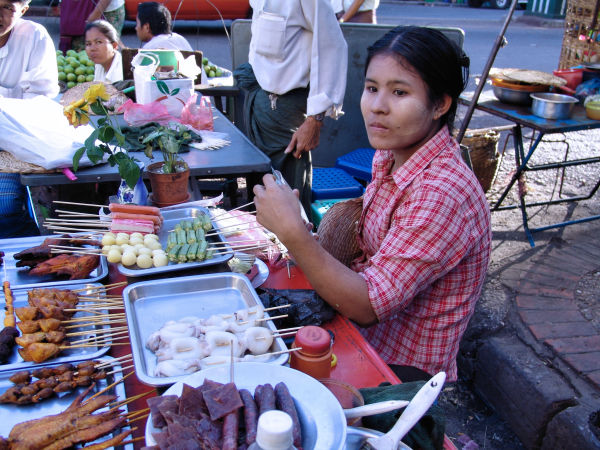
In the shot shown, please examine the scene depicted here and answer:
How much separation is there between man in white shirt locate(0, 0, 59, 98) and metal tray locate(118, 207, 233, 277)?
2501 mm

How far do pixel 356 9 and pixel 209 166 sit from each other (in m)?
4.59

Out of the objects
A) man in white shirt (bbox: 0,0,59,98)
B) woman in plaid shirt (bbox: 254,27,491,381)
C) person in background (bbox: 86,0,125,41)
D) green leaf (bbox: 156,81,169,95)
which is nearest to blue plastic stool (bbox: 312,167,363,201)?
green leaf (bbox: 156,81,169,95)

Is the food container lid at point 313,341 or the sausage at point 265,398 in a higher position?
the sausage at point 265,398

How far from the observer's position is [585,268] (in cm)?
418

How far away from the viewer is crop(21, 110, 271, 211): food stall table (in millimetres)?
2885

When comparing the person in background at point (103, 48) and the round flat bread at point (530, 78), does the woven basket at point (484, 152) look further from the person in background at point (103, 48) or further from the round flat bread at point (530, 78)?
the person in background at point (103, 48)

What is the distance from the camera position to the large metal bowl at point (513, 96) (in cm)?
476

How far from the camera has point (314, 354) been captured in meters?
1.44

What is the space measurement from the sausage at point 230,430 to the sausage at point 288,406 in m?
0.10

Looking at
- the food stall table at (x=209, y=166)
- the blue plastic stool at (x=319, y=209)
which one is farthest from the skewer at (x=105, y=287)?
the blue plastic stool at (x=319, y=209)

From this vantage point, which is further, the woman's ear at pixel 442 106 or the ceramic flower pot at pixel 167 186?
the ceramic flower pot at pixel 167 186

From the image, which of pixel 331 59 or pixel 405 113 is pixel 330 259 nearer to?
pixel 405 113

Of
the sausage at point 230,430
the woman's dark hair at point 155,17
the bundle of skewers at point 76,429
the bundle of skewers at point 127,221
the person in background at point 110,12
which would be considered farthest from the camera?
the person in background at point 110,12

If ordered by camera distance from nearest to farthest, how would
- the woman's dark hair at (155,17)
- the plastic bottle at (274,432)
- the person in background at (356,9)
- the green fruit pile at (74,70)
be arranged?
the plastic bottle at (274,432) → the green fruit pile at (74,70) → the woman's dark hair at (155,17) → the person in background at (356,9)
